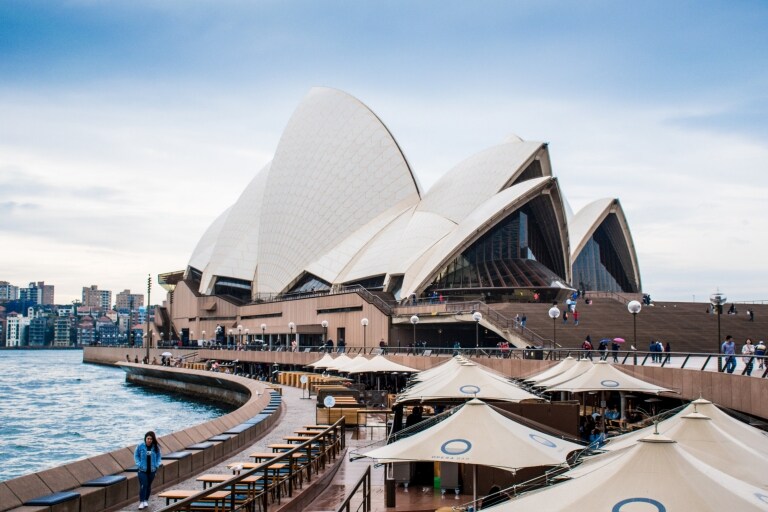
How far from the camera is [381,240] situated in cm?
5219

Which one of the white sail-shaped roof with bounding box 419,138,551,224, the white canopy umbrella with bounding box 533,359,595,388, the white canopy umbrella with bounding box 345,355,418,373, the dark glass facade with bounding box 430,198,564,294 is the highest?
the white sail-shaped roof with bounding box 419,138,551,224

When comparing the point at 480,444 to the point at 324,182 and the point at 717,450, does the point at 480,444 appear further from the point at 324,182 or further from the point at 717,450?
the point at 324,182

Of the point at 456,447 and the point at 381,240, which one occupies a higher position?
the point at 381,240

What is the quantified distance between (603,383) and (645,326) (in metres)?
19.6

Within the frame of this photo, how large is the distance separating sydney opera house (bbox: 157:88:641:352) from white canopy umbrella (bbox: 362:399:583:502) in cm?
2901

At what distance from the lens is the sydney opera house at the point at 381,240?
147ft

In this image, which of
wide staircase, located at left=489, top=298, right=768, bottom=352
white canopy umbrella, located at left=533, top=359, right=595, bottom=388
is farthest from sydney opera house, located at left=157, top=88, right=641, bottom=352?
white canopy umbrella, located at left=533, top=359, right=595, bottom=388

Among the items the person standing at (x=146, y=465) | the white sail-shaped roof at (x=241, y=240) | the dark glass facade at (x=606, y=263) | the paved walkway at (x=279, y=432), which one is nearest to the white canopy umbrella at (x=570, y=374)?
the paved walkway at (x=279, y=432)

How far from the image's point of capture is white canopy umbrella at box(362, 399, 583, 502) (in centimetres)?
803

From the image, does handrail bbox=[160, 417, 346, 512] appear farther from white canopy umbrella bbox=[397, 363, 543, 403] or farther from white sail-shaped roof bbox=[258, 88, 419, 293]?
white sail-shaped roof bbox=[258, 88, 419, 293]

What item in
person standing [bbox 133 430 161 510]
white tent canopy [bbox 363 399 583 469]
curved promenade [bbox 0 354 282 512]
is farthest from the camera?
person standing [bbox 133 430 161 510]

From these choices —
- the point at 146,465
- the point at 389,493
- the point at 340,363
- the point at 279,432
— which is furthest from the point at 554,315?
the point at 146,465

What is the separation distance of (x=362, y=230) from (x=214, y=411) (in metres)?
20.2

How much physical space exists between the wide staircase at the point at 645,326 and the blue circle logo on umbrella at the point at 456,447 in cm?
2321
